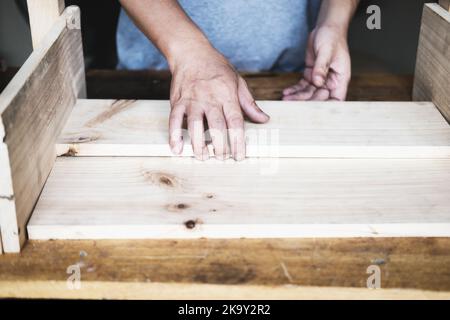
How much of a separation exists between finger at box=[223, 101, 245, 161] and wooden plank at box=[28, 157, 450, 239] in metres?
0.02

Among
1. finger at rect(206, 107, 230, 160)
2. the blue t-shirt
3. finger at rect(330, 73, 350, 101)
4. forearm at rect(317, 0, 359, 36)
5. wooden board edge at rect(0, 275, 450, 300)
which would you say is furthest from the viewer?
the blue t-shirt

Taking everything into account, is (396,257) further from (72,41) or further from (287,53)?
(287,53)

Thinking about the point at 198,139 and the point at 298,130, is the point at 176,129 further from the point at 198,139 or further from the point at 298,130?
the point at 298,130

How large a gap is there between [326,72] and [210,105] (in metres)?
0.44

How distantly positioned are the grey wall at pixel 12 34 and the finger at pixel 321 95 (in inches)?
72.4

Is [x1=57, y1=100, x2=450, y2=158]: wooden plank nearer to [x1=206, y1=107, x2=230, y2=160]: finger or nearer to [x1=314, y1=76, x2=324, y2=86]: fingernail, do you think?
[x1=206, y1=107, x2=230, y2=160]: finger

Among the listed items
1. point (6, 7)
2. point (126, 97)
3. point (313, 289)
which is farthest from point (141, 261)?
point (6, 7)

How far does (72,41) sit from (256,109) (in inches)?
15.1

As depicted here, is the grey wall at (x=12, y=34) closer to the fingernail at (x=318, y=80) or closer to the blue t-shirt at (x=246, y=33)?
the blue t-shirt at (x=246, y=33)

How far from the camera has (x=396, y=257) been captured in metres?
0.68

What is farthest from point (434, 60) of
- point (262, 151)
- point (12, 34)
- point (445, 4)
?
point (12, 34)

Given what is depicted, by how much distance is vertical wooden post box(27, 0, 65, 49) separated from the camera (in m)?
0.99

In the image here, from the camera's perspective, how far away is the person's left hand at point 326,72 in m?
1.23

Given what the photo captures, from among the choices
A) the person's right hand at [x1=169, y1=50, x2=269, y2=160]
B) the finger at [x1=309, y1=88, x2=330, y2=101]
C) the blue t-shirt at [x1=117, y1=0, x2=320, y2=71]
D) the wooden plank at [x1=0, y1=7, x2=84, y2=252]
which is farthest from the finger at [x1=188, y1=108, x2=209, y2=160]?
the blue t-shirt at [x1=117, y1=0, x2=320, y2=71]
